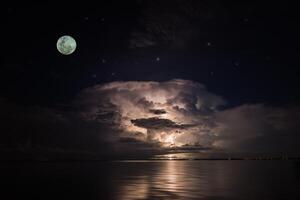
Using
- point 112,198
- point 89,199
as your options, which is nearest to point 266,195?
point 112,198

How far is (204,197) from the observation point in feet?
149

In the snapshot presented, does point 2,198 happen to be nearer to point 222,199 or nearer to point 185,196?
point 185,196

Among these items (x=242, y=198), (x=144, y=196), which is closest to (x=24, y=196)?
(x=144, y=196)

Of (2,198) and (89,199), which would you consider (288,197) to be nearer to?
(89,199)

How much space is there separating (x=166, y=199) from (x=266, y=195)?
14.6 metres

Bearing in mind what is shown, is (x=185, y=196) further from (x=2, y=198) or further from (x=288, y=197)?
(x=2, y=198)

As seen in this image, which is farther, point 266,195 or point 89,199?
point 266,195

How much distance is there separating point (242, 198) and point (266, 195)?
4383mm

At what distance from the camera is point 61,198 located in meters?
44.2

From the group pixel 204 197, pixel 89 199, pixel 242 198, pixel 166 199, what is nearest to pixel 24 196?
pixel 89 199

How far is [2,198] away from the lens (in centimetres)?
4384

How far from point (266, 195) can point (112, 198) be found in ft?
70.3

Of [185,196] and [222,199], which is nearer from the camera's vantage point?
[222,199]

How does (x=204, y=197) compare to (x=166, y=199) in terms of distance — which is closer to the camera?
(x=166, y=199)
